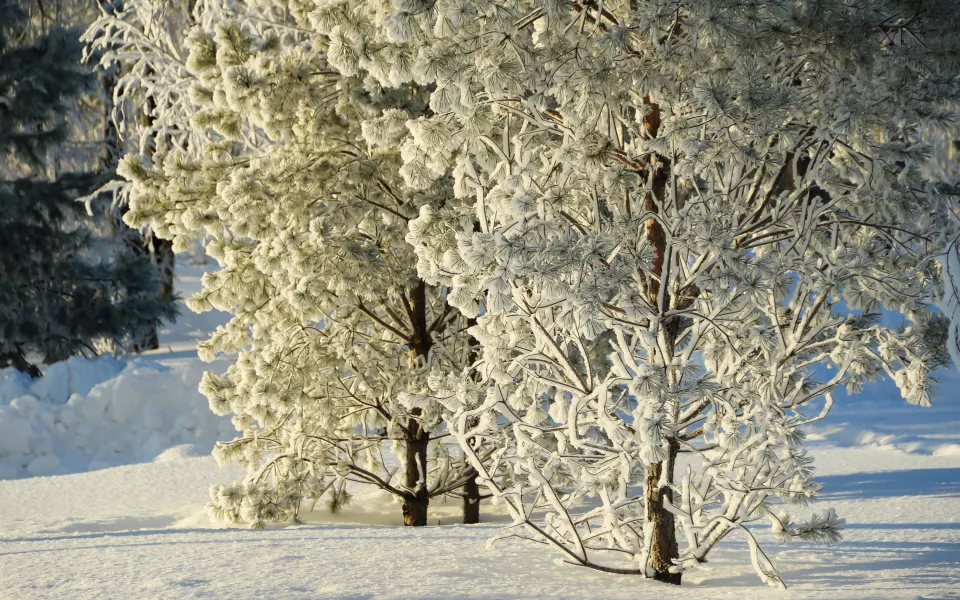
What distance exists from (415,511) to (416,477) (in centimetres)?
23

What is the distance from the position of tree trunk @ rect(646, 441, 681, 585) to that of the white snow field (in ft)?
0.38

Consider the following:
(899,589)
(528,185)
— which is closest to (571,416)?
(528,185)

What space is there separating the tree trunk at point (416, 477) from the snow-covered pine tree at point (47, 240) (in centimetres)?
743

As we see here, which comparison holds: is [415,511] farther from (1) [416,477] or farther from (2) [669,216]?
(2) [669,216]

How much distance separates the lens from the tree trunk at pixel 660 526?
4.19 m

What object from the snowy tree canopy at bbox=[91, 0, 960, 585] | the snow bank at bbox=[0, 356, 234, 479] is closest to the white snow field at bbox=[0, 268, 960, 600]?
the snow bank at bbox=[0, 356, 234, 479]

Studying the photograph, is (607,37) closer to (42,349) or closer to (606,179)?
(606,179)

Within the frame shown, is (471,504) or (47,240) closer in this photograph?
(471,504)

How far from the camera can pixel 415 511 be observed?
6496 mm

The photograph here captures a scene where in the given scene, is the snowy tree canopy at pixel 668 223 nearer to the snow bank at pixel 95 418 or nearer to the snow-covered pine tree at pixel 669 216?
the snow-covered pine tree at pixel 669 216

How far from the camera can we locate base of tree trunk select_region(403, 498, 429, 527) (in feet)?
21.3

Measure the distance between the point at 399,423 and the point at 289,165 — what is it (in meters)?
1.86

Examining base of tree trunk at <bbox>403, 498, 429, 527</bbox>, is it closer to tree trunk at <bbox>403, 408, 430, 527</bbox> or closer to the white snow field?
tree trunk at <bbox>403, 408, 430, 527</bbox>

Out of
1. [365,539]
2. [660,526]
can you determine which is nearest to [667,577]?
[660,526]
